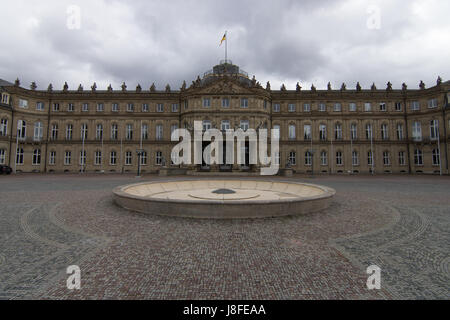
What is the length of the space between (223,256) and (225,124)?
116ft

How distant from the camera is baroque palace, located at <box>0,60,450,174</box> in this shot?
131ft

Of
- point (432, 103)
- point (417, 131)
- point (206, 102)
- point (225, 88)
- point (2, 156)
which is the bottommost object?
point (2, 156)

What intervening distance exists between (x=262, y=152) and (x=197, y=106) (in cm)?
1460

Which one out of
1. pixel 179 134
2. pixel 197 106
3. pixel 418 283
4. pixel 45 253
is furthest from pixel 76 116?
pixel 418 283

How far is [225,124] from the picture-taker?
3950 cm

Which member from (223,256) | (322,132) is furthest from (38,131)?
(322,132)

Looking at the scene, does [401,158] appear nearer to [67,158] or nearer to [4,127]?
[67,158]

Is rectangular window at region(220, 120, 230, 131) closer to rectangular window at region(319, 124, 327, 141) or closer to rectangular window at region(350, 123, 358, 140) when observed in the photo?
rectangular window at region(319, 124, 327, 141)

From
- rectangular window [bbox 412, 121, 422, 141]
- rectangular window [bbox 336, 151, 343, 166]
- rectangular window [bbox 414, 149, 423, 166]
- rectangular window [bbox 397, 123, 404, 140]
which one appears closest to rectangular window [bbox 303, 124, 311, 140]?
rectangular window [bbox 336, 151, 343, 166]

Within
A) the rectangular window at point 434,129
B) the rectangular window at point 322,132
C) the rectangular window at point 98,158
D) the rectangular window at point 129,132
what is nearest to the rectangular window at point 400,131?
the rectangular window at point 434,129

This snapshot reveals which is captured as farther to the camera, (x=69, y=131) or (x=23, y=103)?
(x=69, y=131)

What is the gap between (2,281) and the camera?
421 centimetres

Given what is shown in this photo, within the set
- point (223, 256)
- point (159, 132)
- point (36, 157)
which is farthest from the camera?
point (159, 132)

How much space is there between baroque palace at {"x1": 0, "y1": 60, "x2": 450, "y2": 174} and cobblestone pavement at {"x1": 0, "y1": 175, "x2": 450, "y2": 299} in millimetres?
31839
